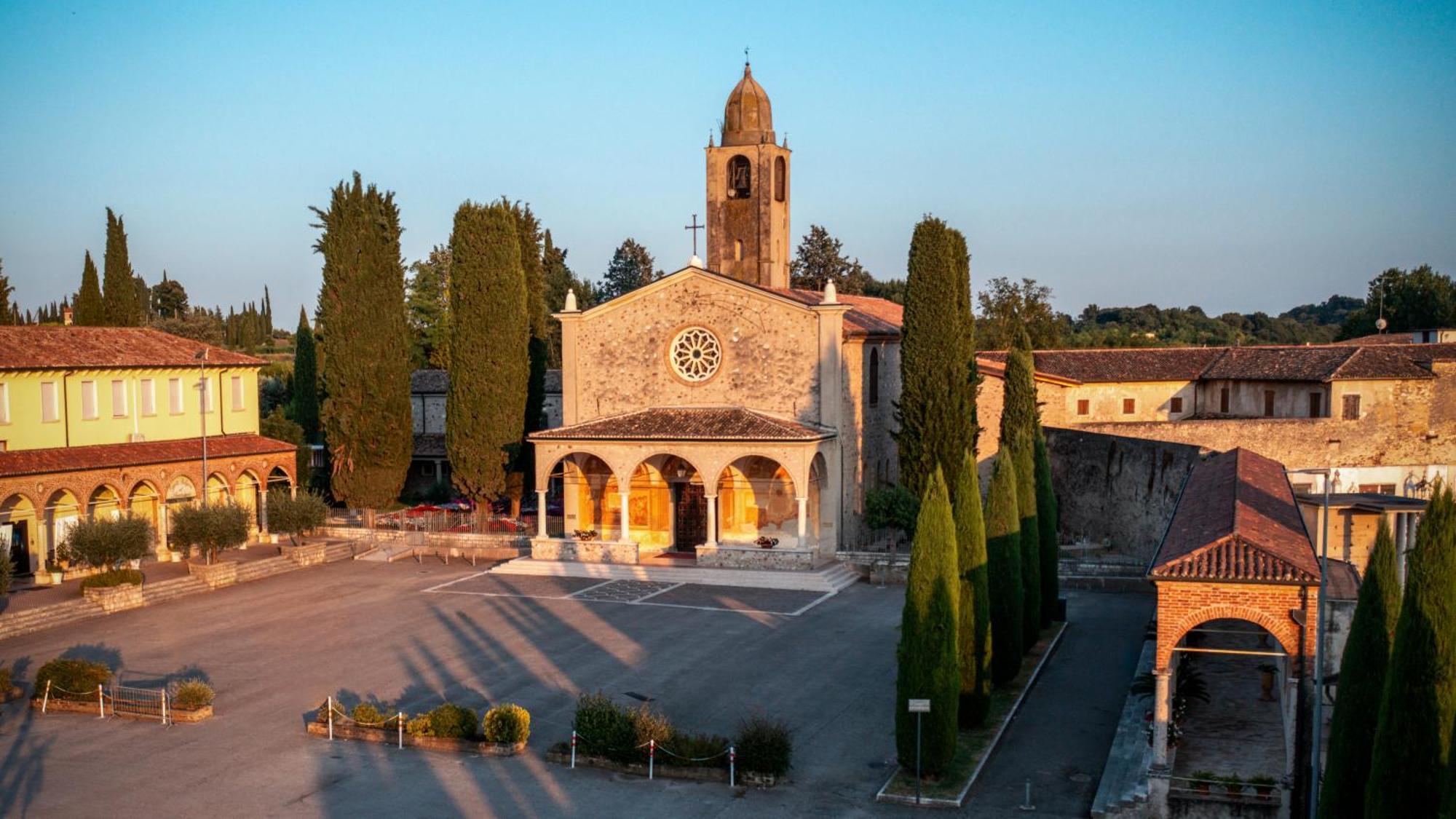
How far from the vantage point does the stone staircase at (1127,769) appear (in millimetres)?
15242

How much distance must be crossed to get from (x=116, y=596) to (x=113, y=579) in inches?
18.5

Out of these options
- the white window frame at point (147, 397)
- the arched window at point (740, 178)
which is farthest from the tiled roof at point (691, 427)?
the white window frame at point (147, 397)

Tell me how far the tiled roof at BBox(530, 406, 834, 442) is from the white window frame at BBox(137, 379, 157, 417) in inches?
447

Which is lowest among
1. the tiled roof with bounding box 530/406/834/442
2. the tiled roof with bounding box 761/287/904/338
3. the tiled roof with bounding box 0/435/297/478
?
the tiled roof with bounding box 0/435/297/478

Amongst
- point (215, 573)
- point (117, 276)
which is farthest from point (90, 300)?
point (215, 573)

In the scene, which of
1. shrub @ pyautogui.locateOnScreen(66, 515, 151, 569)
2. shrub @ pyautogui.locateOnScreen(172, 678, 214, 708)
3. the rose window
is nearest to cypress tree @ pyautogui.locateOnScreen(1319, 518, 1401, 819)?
shrub @ pyautogui.locateOnScreen(172, 678, 214, 708)

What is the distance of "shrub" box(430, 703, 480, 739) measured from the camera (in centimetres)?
1844

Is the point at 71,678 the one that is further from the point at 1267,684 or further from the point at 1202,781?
the point at 1267,684

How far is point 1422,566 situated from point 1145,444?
22.3 meters

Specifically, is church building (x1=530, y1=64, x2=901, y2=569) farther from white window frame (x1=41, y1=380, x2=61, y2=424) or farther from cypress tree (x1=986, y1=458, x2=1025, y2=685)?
white window frame (x1=41, y1=380, x2=61, y2=424)

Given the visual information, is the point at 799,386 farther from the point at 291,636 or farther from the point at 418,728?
the point at 418,728

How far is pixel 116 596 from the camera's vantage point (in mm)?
28734

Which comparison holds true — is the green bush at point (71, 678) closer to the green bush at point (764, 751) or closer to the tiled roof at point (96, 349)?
the green bush at point (764, 751)

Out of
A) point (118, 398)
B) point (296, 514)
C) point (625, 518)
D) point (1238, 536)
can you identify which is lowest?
point (625, 518)
